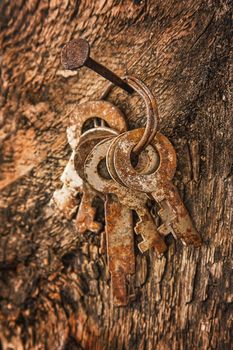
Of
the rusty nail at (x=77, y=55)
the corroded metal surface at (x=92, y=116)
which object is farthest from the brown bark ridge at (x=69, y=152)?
the rusty nail at (x=77, y=55)

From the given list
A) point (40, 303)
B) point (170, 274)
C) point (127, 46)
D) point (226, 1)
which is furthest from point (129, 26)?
point (40, 303)

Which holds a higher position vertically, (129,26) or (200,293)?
(129,26)

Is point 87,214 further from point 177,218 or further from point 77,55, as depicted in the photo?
point 77,55

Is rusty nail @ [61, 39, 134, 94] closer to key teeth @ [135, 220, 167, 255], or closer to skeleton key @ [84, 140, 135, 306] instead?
skeleton key @ [84, 140, 135, 306]

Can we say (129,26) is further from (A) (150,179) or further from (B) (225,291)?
(B) (225,291)

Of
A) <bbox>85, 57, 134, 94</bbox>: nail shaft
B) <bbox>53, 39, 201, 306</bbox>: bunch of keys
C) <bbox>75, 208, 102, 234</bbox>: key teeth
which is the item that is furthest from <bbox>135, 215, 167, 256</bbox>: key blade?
<bbox>85, 57, 134, 94</bbox>: nail shaft

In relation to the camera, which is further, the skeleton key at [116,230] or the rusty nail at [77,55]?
the skeleton key at [116,230]

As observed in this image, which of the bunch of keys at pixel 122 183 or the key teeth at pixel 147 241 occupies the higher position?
the bunch of keys at pixel 122 183

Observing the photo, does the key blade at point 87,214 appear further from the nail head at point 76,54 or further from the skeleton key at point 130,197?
the nail head at point 76,54
